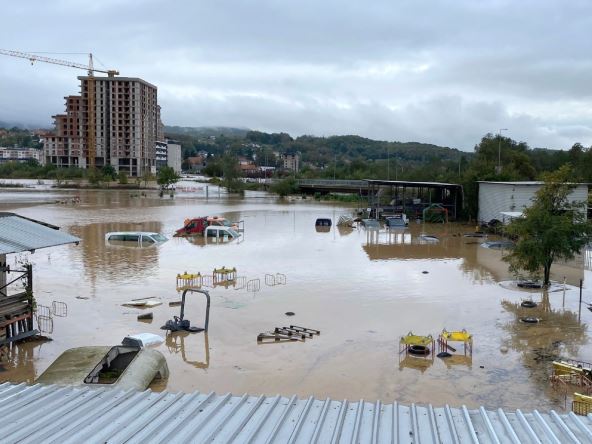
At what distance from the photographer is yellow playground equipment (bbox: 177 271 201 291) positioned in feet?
80.0

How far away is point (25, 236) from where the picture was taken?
53.0ft

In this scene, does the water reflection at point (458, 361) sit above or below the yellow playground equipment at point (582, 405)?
below

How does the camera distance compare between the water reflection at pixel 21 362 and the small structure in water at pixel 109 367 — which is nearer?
the small structure in water at pixel 109 367

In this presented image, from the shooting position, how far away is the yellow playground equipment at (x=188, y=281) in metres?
24.4

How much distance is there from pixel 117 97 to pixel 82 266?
440 ft

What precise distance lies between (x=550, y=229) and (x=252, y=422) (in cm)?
2099

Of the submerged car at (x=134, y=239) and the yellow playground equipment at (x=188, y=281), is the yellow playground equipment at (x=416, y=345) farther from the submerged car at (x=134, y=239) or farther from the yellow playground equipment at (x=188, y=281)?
the submerged car at (x=134, y=239)

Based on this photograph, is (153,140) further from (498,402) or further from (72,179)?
(498,402)

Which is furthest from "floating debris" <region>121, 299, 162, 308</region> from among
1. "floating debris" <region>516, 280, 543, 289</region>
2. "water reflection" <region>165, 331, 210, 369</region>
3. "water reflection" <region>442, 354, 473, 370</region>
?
"floating debris" <region>516, 280, 543, 289</region>

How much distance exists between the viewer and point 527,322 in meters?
19.4

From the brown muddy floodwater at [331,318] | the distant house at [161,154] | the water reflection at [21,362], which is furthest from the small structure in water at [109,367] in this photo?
the distant house at [161,154]

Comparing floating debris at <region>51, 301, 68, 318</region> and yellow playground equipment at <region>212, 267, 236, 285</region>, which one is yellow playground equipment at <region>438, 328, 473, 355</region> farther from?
floating debris at <region>51, 301, 68, 318</region>

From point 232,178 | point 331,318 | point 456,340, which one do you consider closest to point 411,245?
point 331,318

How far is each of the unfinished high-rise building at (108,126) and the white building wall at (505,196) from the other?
4637 inches
